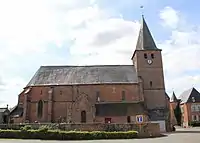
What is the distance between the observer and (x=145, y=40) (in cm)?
4941

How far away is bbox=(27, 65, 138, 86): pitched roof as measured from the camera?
47.5 metres

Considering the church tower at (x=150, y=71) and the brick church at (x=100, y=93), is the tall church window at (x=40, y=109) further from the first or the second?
the church tower at (x=150, y=71)

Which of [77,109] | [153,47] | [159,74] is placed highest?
[153,47]

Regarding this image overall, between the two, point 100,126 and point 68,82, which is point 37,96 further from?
point 100,126

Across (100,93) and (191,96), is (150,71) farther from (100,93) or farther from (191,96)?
(191,96)

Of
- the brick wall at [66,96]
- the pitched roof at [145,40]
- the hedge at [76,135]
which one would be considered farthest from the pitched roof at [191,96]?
the hedge at [76,135]

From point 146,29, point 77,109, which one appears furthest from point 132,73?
point 77,109

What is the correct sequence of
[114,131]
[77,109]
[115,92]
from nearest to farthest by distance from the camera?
[114,131] < [77,109] < [115,92]

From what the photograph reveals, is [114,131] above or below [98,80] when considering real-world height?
below

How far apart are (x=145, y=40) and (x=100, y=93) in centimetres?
1363

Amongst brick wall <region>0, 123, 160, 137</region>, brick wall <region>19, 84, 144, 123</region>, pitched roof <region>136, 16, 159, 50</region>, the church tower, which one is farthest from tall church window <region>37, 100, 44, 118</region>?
pitched roof <region>136, 16, 159, 50</region>

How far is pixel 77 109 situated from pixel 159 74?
54.6 feet

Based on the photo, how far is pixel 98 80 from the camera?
4769 centimetres

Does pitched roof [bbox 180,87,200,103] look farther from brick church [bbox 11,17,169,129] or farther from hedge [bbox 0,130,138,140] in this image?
hedge [bbox 0,130,138,140]
